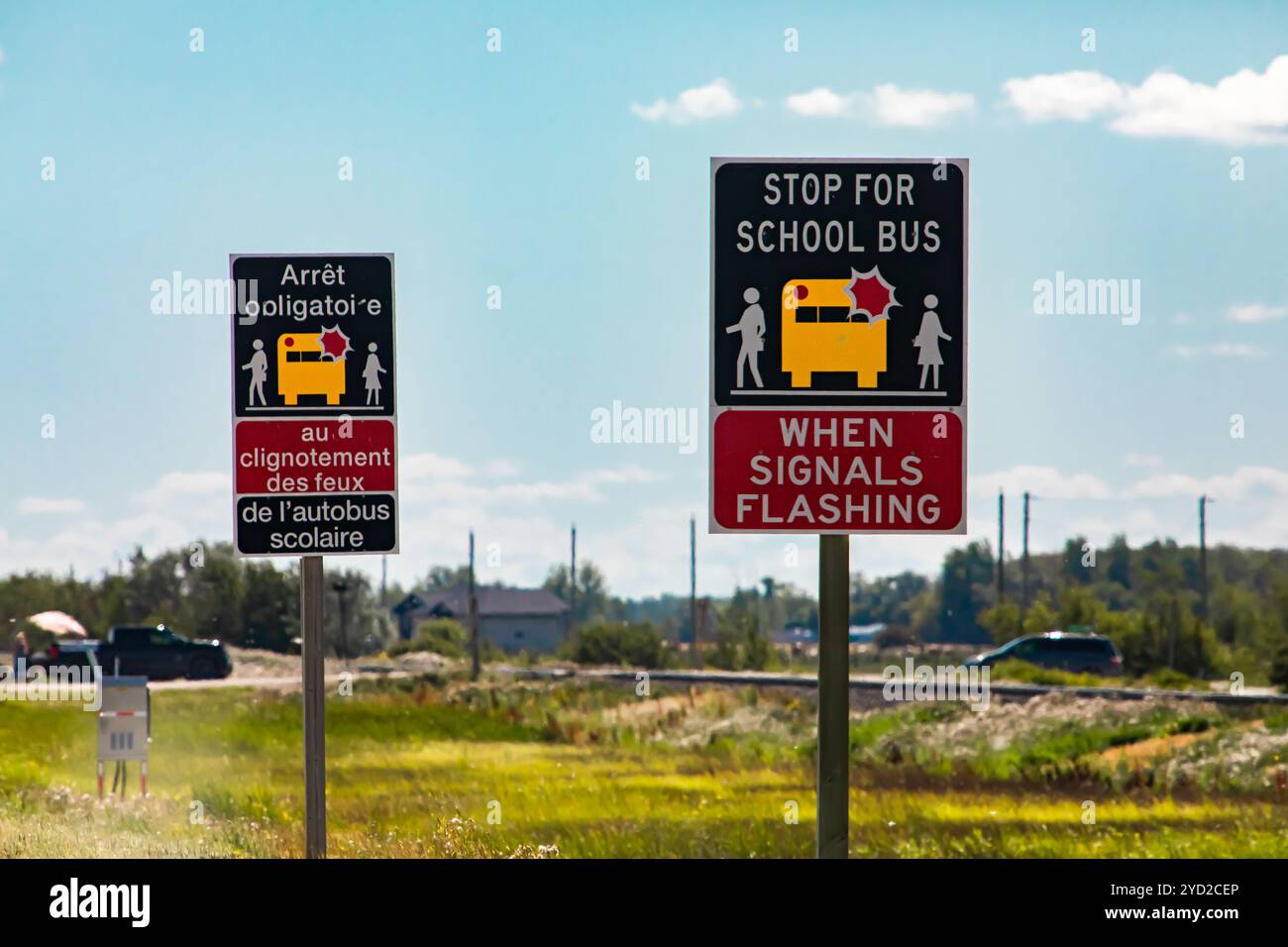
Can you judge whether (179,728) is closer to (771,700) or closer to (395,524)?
(771,700)

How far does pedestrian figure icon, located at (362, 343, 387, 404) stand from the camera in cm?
884

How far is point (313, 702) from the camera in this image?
9.17 meters

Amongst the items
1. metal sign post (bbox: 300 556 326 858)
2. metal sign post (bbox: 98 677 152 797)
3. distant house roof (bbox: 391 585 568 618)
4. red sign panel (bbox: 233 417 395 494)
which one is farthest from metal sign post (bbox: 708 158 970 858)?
distant house roof (bbox: 391 585 568 618)

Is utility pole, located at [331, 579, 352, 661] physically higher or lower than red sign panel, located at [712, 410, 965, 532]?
lower

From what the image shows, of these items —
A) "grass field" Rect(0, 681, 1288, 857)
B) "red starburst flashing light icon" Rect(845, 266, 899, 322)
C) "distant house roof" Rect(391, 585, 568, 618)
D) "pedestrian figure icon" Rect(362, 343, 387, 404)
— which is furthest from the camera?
"distant house roof" Rect(391, 585, 568, 618)

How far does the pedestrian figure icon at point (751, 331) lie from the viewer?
6.12 metres

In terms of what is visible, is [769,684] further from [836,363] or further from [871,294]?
[871,294]

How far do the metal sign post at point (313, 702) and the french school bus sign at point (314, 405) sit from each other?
190mm

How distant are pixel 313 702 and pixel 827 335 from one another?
4.39 metres

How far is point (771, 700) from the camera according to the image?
1494 inches

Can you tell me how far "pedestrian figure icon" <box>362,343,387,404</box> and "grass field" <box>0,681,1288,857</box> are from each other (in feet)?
12.8

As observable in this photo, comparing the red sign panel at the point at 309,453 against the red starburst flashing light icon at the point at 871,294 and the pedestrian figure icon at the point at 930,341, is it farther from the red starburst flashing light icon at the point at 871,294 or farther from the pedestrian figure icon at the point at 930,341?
→ the pedestrian figure icon at the point at 930,341

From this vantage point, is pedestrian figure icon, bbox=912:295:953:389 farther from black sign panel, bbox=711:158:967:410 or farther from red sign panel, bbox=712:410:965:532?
red sign panel, bbox=712:410:965:532

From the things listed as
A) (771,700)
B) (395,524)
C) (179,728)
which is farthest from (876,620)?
(395,524)
